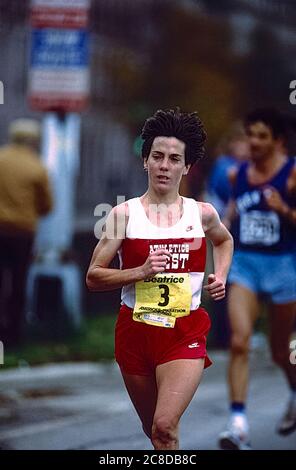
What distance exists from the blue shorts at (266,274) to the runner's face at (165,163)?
8.61 feet

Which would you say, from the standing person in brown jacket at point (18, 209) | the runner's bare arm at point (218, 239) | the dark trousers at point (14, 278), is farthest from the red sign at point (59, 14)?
the runner's bare arm at point (218, 239)

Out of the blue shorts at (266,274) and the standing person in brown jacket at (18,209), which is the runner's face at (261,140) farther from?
the standing person in brown jacket at (18,209)

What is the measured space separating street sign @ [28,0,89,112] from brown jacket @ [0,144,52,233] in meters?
0.45

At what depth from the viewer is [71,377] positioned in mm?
9844

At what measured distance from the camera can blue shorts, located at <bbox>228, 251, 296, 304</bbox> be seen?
312 inches

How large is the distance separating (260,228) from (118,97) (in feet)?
22.9

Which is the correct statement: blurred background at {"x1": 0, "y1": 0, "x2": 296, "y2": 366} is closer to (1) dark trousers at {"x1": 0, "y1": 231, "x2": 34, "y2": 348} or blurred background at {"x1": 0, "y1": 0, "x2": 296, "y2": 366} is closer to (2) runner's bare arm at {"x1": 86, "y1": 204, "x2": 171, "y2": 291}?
(1) dark trousers at {"x1": 0, "y1": 231, "x2": 34, "y2": 348}

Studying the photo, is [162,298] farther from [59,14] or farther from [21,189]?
[59,14]

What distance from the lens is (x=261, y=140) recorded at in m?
7.87

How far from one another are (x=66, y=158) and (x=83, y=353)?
1803mm

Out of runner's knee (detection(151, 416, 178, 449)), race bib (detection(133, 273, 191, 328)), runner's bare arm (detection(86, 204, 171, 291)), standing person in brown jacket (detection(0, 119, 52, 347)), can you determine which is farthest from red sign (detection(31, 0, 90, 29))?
runner's knee (detection(151, 416, 178, 449))

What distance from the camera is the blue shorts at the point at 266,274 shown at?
7922 millimetres
